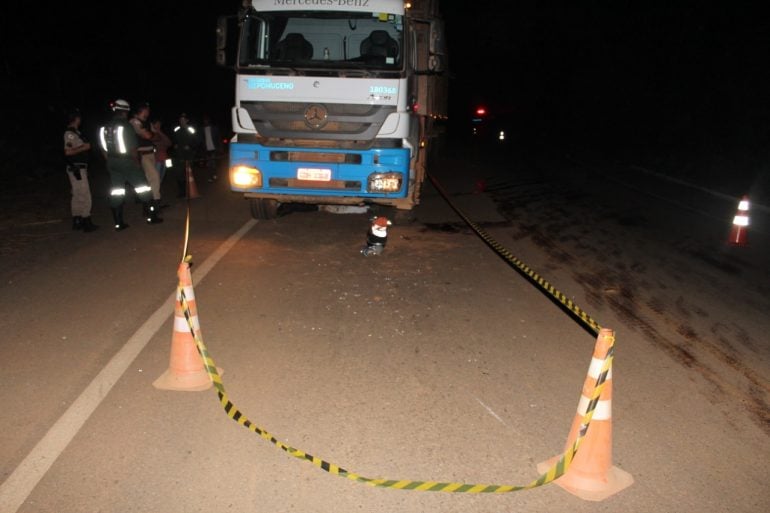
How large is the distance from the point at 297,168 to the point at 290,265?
1.57 metres

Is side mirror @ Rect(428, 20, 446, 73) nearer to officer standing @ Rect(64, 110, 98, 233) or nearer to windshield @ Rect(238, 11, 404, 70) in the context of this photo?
windshield @ Rect(238, 11, 404, 70)

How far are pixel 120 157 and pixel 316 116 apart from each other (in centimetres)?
308

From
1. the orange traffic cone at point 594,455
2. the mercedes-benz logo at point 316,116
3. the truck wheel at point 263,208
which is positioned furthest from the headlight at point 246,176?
the orange traffic cone at point 594,455

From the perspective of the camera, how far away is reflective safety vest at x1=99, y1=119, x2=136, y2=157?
9.15 metres

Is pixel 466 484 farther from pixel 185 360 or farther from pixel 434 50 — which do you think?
pixel 434 50

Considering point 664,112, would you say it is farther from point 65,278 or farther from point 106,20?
point 65,278

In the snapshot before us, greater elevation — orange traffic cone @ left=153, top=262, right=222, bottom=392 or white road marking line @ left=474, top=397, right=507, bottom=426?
orange traffic cone @ left=153, top=262, right=222, bottom=392

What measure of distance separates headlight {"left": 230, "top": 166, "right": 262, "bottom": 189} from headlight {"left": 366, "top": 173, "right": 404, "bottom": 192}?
1512mm

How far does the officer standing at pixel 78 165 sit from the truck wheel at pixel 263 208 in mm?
2361

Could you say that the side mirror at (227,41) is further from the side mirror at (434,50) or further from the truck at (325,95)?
the side mirror at (434,50)

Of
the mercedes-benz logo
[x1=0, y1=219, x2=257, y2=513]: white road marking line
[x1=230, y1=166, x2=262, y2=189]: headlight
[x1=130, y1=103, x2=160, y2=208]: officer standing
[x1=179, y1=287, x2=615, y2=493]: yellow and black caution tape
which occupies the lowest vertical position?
[x1=0, y1=219, x2=257, y2=513]: white road marking line

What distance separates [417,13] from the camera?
411 inches

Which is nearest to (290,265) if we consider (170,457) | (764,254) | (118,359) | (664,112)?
(118,359)

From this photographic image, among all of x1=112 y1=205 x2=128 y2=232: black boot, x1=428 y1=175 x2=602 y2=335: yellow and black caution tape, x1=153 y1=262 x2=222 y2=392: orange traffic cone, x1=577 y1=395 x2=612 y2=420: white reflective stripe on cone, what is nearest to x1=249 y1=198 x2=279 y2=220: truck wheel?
x1=112 y1=205 x2=128 y2=232: black boot
